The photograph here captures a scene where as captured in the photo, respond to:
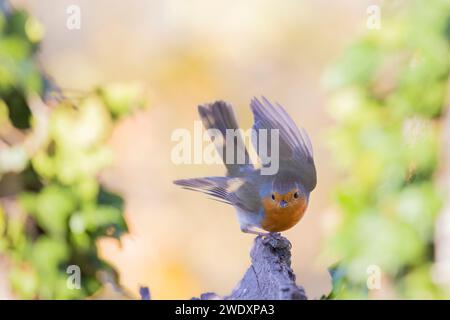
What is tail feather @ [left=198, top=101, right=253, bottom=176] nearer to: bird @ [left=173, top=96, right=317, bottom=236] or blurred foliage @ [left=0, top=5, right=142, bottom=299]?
bird @ [left=173, top=96, right=317, bottom=236]

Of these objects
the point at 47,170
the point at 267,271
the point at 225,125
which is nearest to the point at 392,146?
the point at 225,125

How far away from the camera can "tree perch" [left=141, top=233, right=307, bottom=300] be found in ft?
4.09

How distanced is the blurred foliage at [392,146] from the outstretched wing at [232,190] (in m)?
0.52

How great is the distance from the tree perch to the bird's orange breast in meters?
0.03

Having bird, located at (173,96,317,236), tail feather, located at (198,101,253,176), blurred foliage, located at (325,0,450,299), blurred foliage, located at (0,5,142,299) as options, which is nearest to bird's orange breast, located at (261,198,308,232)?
bird, located at (173,96,317,236)

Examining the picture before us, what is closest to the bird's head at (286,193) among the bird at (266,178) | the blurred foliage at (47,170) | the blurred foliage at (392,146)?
the bird at (266,178)

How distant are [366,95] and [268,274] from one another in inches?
32.2

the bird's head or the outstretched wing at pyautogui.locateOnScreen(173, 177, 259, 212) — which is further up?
the outstretched wing at pyautogui.locateOnScreen(173, 177, 259, 212)

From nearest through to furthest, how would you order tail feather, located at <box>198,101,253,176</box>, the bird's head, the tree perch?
the tree perch < the bird's head < tail feather, located at <box>198,101,253,176</box>

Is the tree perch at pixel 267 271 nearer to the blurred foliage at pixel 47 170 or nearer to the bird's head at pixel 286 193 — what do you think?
the bird's head at pixel 286 193

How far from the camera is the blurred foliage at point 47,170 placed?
6.88 feet

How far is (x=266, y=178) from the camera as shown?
1.45 meters

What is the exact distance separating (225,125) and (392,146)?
0.60m
